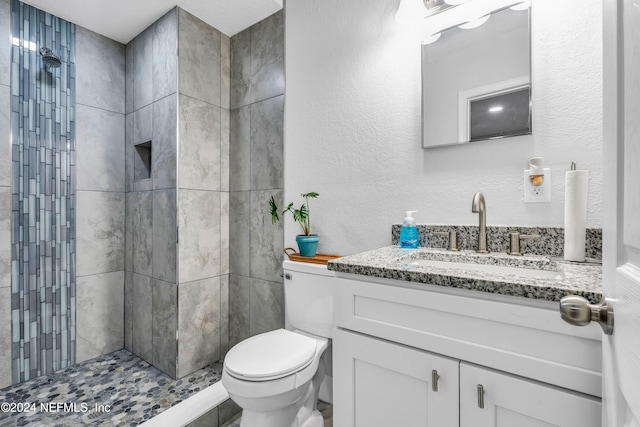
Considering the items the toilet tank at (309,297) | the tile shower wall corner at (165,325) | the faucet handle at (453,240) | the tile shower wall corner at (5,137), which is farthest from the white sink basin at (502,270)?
the tile shower wall corner at (5,137)

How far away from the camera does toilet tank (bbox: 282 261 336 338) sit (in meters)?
1.37

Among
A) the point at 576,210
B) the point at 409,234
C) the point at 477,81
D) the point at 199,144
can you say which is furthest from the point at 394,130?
the point at 199,144

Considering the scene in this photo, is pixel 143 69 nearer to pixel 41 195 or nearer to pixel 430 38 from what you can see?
pixel 41 195

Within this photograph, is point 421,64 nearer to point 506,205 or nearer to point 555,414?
point 506,205

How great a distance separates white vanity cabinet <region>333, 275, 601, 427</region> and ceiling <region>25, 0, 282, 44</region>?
69.7 inches

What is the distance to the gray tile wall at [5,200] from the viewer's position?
1670 mm

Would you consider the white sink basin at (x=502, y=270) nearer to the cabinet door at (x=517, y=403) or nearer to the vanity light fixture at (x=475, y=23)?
the cabinet door at (x=517, y=403)

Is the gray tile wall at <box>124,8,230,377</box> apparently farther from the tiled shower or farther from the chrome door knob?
the chrome door knob

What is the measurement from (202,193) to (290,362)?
1.21 metres

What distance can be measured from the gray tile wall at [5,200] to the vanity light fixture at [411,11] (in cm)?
214

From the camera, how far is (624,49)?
13.6 inches

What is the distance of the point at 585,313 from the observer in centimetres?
40

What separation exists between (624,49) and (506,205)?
2.99 feet

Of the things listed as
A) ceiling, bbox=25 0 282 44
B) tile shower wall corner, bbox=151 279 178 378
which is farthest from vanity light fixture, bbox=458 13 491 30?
tile shower wall corner, bbox=151 279 178 378
